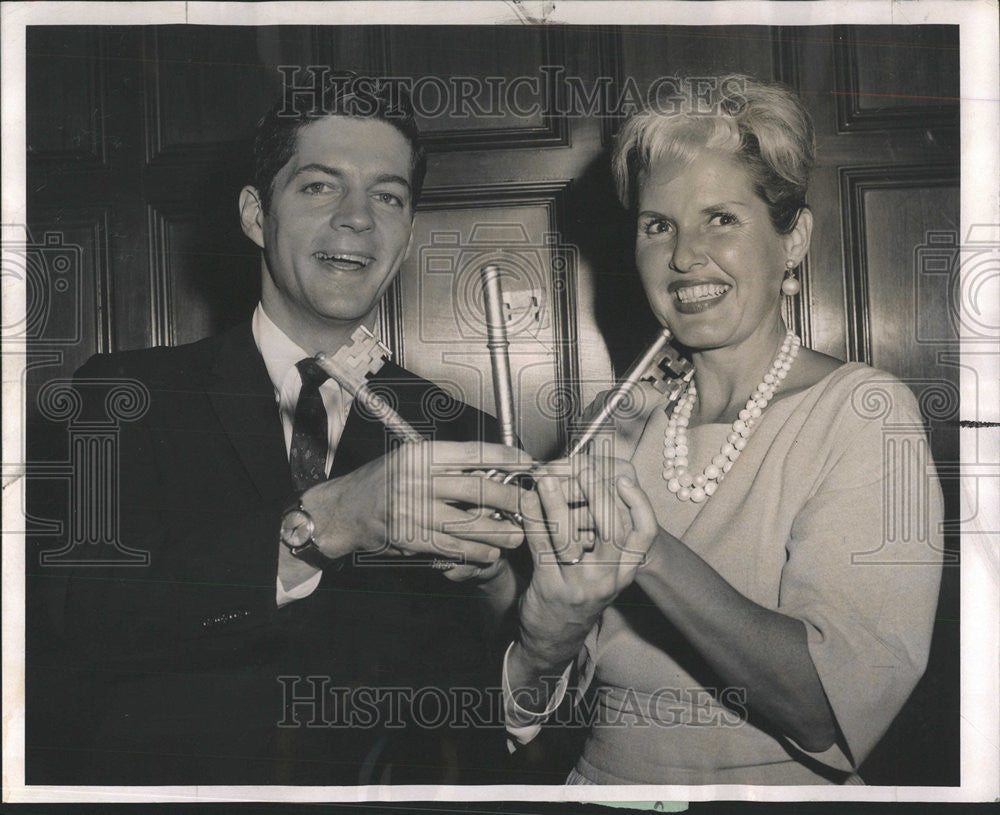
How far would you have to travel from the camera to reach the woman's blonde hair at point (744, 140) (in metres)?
0.72

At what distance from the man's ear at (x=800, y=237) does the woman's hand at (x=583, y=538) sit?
0.73ft

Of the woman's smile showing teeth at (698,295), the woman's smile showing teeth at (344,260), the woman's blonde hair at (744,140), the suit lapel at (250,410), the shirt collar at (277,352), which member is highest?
the woman's blonde hair at (744,140)

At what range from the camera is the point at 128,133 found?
79 cm

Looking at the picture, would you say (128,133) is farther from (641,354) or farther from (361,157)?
(641,354)

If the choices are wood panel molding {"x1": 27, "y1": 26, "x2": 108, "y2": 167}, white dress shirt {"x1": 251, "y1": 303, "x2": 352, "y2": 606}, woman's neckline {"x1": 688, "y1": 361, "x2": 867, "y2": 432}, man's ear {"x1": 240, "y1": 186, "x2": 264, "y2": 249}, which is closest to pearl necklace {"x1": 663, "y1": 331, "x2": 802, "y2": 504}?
woman's neckline {"x1": 688, "y1": 361, "x2": 867, "y2": 432}

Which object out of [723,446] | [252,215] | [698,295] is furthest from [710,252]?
[252,215]

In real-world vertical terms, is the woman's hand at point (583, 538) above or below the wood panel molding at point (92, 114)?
below

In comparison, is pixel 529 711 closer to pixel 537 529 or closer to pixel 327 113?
pixel 537 529

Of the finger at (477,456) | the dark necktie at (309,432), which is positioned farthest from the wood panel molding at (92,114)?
the finger at (477,456)

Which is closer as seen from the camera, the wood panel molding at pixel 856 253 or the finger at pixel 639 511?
the finger at pixel 639 511

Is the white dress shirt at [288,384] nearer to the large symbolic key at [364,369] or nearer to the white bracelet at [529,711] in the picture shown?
the large symbolic key at [364,369]

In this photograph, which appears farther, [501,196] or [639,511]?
[501,196]

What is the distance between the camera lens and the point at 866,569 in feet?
2.29

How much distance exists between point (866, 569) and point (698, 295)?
0.79 feet
